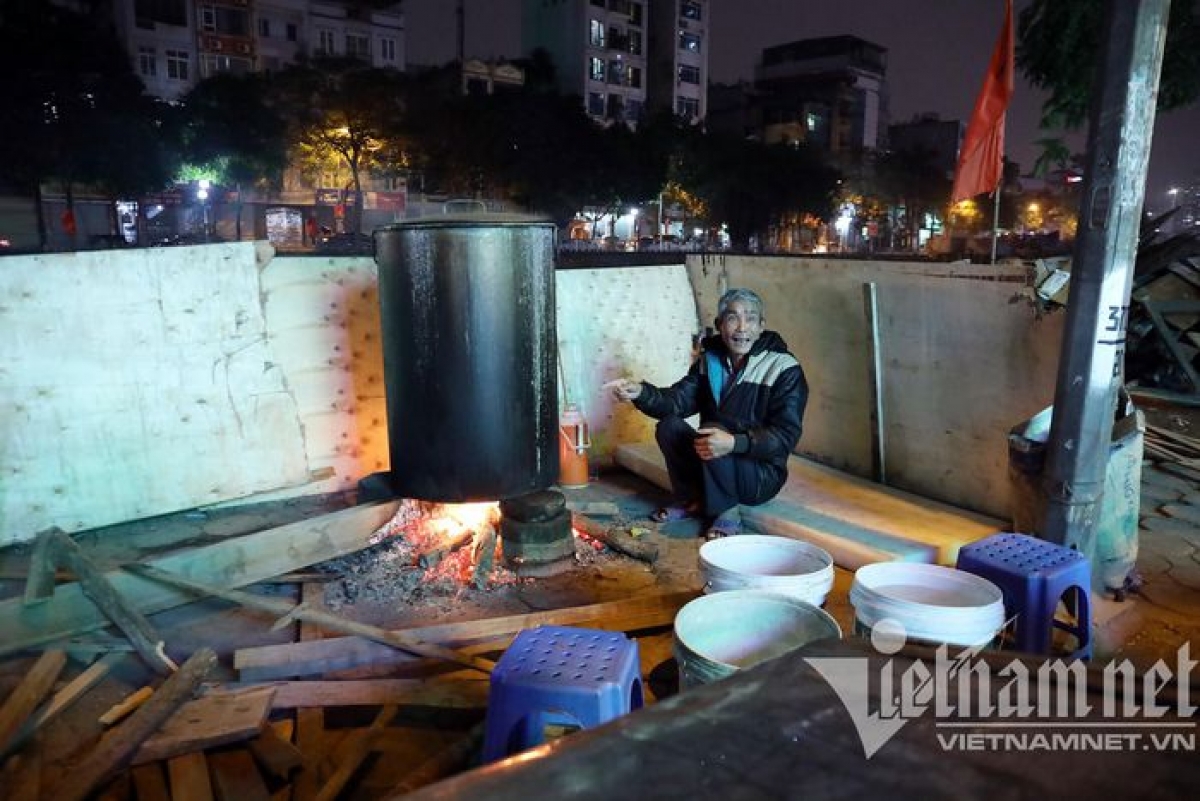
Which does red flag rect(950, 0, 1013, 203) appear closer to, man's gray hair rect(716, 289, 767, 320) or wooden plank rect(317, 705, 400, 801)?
man's gray hair rect(716, 289, 767, 320)

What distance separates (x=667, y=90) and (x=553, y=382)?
69.0 meters

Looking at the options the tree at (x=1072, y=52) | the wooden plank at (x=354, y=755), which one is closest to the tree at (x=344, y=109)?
the tree at (x=1072, y=52)

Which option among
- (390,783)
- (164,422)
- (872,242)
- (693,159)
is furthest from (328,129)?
(872,242)

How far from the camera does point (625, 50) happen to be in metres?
64.3

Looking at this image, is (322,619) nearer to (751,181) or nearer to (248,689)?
(248,689)

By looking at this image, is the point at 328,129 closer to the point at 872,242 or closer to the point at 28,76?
the point at 28,76

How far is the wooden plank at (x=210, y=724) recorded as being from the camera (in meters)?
2.93

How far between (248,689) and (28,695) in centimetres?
83

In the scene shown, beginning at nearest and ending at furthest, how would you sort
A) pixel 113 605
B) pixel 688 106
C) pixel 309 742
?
pixel 309 742 < pixel 113 605 < pixel 688 106

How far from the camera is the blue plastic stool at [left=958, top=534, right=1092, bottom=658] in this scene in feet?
10.6

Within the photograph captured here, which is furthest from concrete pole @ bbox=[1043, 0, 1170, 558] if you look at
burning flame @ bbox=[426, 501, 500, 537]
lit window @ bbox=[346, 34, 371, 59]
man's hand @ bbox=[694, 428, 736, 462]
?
lit window @ bbox=[346, 34, 371, 59]

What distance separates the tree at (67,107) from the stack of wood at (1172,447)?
31926 mm

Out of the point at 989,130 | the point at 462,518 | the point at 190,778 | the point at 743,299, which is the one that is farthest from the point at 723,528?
the point at 190,778

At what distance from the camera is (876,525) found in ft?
16.3
